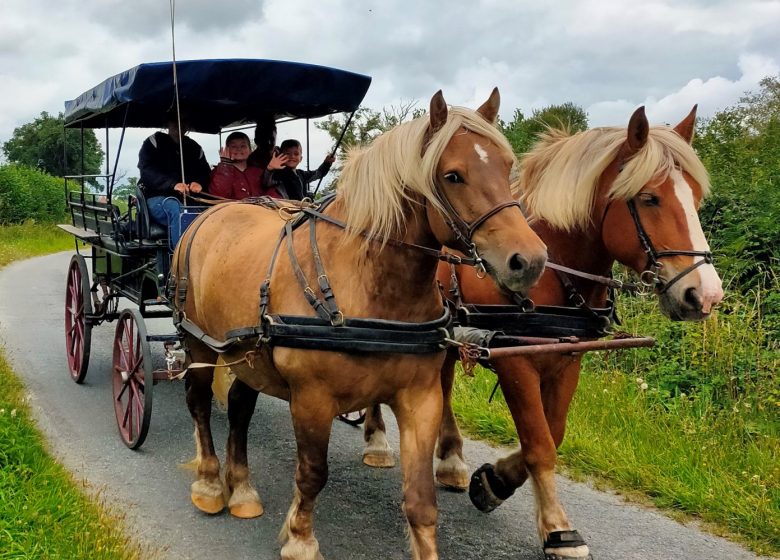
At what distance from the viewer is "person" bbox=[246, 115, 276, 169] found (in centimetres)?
575

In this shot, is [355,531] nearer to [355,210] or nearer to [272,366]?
[272,366]

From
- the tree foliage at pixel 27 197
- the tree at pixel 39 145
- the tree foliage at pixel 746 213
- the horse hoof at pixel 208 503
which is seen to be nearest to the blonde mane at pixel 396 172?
the horse hoof at pixel 208 503

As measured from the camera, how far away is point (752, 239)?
7094 millimetres

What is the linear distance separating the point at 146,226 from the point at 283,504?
8.20 ft

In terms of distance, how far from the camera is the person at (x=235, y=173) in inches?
214

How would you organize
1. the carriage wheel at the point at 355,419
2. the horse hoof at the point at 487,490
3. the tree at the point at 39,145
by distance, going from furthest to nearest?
1. the tree at the point at 39,145
2. the carriage wheel at the point at 355,419
3. the horse hoof at the point at 487,490

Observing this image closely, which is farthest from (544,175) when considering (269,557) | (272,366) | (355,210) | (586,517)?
(269,557)

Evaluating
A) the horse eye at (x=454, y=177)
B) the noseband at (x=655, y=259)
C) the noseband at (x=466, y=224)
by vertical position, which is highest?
the horse eye at (x=454, y=177)

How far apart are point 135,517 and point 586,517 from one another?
2531mm

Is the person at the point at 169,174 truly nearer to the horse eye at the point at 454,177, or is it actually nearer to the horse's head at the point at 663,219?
the horse eye at the point at 454,177

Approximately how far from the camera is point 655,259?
9.34 ft

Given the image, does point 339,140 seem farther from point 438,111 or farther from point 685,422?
point 685,422

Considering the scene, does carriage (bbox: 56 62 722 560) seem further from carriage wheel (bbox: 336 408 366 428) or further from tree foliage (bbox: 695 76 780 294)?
tree foliage (bbox: 695 76 780 294)

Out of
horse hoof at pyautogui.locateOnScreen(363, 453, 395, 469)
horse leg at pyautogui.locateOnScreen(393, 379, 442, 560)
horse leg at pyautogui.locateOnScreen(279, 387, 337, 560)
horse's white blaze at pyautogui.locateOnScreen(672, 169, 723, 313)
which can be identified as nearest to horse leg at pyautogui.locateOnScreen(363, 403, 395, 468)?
horse hoof at pyautogui.locateOnScreen(363, 453, 395, 469)
